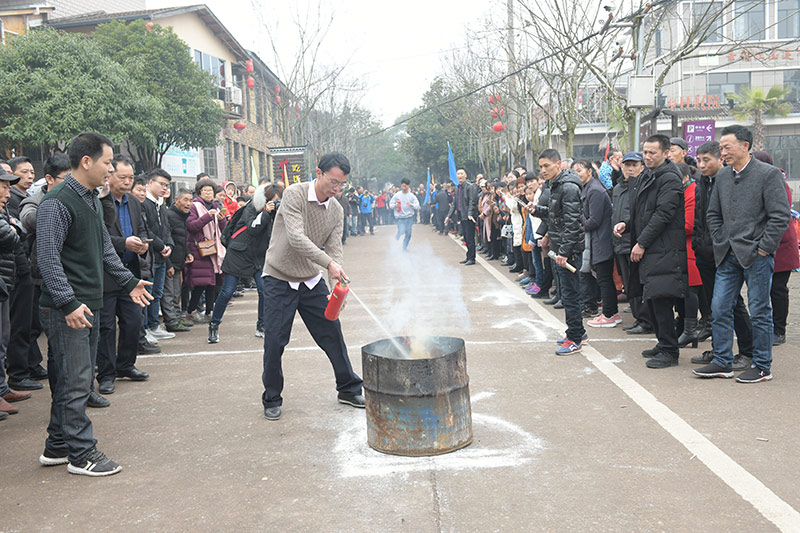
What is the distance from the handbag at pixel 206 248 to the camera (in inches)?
361

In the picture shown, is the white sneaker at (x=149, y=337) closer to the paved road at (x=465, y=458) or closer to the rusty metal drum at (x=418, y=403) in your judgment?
the paved road at (x=465, y=458)

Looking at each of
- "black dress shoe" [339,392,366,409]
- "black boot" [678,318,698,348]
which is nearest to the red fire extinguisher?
"black dress shoe" [339,392,366,409]

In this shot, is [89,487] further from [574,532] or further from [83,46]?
[83,46]

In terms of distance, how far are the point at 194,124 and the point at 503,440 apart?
2036 cm

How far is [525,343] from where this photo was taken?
747 cm

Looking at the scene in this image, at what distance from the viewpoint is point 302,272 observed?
5219 mm

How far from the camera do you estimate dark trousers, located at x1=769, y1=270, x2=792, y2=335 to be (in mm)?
6754

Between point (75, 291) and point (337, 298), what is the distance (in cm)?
166

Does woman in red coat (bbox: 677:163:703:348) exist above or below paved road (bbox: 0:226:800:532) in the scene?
above

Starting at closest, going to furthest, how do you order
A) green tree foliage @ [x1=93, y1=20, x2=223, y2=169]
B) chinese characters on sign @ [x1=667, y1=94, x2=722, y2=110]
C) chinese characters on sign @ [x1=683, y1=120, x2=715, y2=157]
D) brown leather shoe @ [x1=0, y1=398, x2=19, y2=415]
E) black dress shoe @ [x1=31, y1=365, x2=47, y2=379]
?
brown leather shoe @ [x1=0, y1=398, x2=19, y2=415] → black dress shoe @ [x1=31, y1=365, x2=47, y2=379] → chinese characters on sign @ [x1=683, y1=120, x2=715, y2=157] → green tree foliage @ [x1=93, y1=20, x2=223, y2=169] → chinese characters on sign @ [x1=667, y1=94, x2=722, y2=110]

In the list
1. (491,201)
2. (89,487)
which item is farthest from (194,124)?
(89,487)

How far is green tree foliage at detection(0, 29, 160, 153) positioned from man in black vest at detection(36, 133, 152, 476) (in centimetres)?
1434

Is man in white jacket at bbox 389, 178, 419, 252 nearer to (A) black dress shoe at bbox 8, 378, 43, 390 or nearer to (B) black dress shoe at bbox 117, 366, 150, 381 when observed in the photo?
(B) black dress shoe at bbox 117, 366, 150, 381

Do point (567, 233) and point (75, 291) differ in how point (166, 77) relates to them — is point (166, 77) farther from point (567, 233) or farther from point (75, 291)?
point (75, 291)
